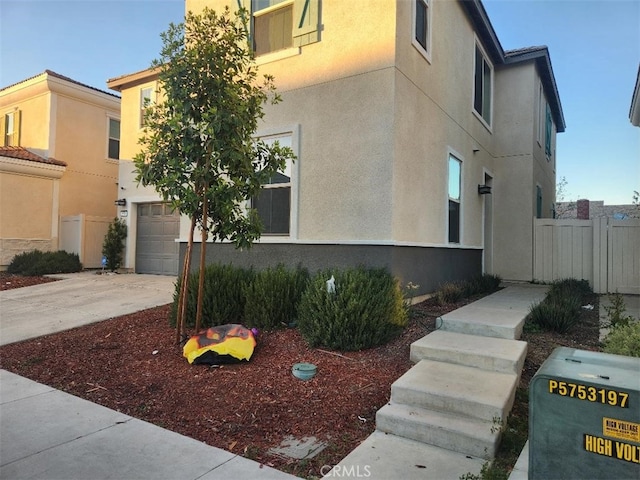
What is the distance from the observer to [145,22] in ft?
30.6

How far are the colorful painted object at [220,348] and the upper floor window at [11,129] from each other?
16581 millimetres

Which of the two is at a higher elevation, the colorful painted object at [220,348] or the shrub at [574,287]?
the shrub at [574,287]

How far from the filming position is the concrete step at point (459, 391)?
356 centimetres

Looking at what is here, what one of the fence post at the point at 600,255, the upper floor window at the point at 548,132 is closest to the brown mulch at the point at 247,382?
the fence post at the point at 600,255

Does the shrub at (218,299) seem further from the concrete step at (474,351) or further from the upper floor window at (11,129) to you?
the upper floor window at (11,129)

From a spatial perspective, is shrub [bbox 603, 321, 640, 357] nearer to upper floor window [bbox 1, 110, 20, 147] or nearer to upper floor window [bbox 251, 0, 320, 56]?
upper floor window [bbox 251, 0, 320, 56]

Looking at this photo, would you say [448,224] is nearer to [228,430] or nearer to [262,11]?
[262,11]

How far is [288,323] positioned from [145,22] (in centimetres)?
756

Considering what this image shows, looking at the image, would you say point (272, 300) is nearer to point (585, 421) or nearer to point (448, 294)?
point (448, 294)

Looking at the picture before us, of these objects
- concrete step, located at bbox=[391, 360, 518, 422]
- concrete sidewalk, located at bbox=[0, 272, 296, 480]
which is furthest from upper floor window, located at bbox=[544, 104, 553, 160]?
concrete sidewalk, located at bbox=[0, 272, 296, 480]

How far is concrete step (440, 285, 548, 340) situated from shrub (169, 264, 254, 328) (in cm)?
309

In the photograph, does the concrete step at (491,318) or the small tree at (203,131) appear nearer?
the concrete step at (491,318)

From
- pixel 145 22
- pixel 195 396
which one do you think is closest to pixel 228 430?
pixel 195 396

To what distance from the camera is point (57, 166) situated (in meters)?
15.2
